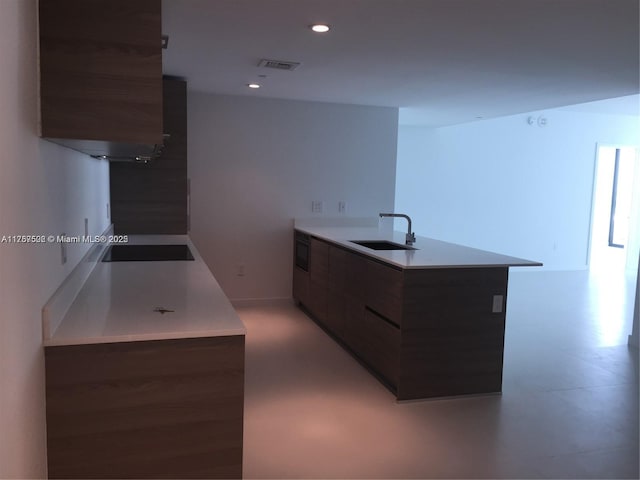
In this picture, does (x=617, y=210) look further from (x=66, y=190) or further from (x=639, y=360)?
(x=66, y=190)

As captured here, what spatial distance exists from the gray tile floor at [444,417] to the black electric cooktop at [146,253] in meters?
0.96

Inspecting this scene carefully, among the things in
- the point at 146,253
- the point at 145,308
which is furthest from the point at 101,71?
the point at 146,253

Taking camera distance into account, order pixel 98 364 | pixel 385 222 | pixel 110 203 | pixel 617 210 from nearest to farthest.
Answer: pixel 98 364
pixel 110 203
pixel 385 222
pixel 617 210

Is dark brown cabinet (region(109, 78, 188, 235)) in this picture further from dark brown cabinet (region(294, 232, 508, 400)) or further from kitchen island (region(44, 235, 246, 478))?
kitchen island (region(44, 235, 246, 478))

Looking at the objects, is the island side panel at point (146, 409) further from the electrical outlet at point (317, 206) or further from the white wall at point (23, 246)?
the electrical outlet at point (317, 206)

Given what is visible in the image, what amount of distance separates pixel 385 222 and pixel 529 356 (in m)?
2.28

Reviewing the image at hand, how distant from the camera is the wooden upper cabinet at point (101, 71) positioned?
172cm

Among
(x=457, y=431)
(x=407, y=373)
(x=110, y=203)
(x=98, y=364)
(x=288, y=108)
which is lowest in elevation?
(x=457, y=431)

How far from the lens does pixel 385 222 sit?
5.93 meters

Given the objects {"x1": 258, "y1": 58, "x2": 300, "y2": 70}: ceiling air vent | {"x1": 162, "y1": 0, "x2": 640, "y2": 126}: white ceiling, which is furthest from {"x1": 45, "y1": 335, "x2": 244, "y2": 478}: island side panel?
{"x1": 258, "y1": 58, "x2": 300, "y2": 70}: ceiling air vent

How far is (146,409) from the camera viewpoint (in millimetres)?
1805

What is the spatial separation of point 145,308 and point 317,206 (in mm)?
3648

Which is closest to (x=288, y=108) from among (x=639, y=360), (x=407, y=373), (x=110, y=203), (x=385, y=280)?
(x=110, y=203)

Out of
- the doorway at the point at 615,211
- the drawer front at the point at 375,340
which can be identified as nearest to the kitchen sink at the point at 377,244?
the drawer front at the point at 375,340
